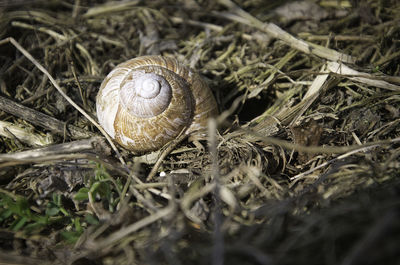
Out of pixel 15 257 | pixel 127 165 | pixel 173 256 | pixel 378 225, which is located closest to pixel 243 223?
pixel 173 256

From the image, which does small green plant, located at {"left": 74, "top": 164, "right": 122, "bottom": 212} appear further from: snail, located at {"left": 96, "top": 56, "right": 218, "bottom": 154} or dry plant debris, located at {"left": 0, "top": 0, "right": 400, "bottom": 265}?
snail, located at {"left": 96, "top": 56, "right": 218, "bottom": 154}

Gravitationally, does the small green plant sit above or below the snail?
below

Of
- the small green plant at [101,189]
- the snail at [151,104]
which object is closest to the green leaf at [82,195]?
the small green plant at [101,189]

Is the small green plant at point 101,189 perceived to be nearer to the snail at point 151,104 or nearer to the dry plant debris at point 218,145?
the dry plant debris at point 218,145

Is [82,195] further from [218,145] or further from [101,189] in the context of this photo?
[218,145]

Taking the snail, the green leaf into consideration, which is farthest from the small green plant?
the snail

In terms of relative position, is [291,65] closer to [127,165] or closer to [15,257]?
[127,165]

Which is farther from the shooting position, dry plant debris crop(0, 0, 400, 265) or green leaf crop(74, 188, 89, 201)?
green leaf crop(74, 188, 89, 201)
